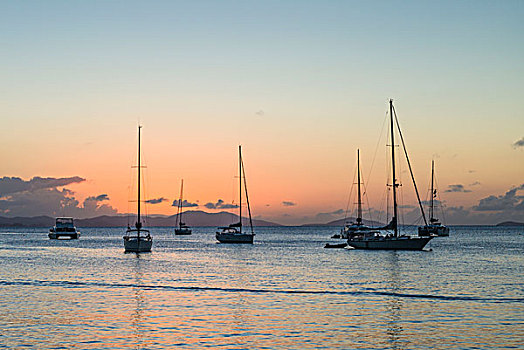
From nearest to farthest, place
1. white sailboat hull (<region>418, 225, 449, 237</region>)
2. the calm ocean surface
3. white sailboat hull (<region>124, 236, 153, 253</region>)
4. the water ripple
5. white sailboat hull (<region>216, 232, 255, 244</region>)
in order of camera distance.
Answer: the calm ocean surface
the water ripple
white sailboat hull (<region>124, 236, 153, 253</region>)
white sailboat hull (<region>216, 232, 255, 244</region>)
white sailboat hull (<region>418, 225, 449, 237</region>)

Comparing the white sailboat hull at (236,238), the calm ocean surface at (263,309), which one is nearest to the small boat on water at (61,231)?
the white sailboat hull at (236,238)

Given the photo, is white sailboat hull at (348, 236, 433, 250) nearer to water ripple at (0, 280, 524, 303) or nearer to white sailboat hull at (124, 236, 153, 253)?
white sailboat hull at (124, 236, 153, 253)

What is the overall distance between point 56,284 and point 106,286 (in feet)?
13.1

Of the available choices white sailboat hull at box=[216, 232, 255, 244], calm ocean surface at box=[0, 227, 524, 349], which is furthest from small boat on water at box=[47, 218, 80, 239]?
calm ocean surface at box=[0, 227, 524, 349]

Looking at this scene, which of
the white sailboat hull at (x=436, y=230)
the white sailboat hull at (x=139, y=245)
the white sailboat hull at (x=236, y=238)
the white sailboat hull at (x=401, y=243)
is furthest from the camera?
the white sailboat hull at (x=436, y=230)

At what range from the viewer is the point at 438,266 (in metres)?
63.2

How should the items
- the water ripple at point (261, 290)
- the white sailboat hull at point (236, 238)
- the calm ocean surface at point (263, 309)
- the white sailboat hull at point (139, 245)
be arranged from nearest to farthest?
the calm ocean surface at point (263, 309) → the water ripple at point (261, 290) → the white sailboat hull at point (139, 245) → the white sailboat hull at point (236, 238)

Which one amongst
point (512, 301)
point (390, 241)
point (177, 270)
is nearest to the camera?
point (512, 301)

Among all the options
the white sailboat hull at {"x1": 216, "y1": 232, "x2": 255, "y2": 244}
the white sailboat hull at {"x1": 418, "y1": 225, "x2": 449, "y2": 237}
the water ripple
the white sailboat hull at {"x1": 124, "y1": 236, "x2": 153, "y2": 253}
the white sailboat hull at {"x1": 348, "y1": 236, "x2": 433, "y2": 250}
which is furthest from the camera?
the white sailboat hull at {"x1": 418, "y1": 225, "x2": 449, "y2": 237}

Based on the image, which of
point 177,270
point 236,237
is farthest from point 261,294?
point 236,237

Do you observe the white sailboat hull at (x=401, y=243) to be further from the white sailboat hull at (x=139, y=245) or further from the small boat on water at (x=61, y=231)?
the small boat on water at (x=61, y=231)

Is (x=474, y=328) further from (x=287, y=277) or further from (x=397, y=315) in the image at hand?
(x=287, y=277)

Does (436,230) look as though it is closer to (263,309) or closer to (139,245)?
(139,245)

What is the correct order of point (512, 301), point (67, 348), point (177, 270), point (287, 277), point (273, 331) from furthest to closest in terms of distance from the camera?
point (177, 270) → point (287, 277) → point (512, 301) → point (273, 331) → point (67, 348)
